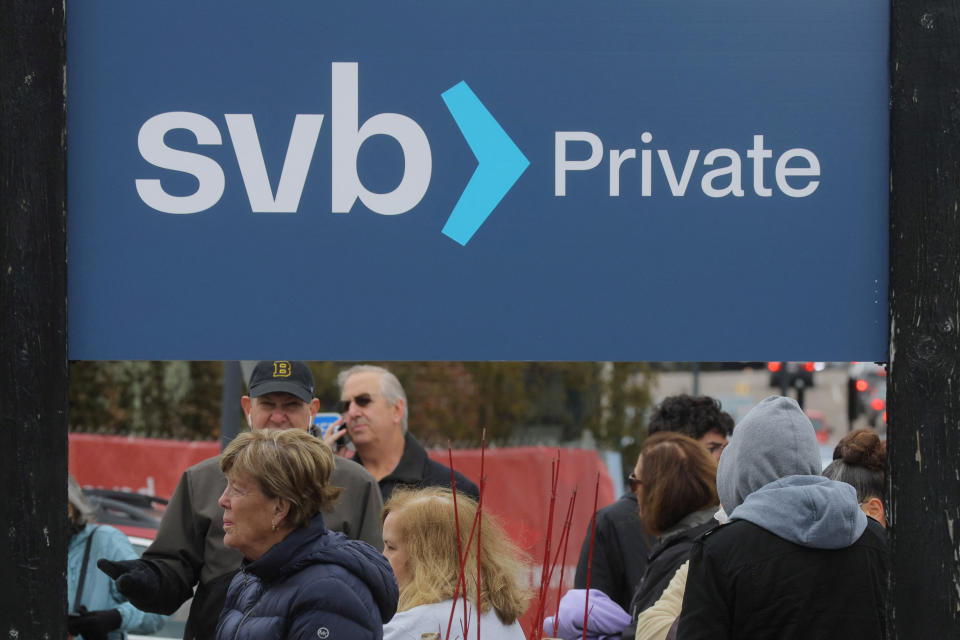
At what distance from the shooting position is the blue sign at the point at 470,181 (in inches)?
103

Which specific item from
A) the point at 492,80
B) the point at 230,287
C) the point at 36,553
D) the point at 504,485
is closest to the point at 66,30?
the point at 230,287

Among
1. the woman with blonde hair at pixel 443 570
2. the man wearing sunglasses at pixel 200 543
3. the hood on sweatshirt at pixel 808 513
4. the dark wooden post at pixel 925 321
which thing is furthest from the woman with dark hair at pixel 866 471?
the man wearing sunglasses at pixel 200 543

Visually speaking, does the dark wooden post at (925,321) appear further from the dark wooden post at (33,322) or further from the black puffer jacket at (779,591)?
the dark wooden post at (33,322)

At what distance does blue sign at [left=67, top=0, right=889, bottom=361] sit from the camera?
2.61m

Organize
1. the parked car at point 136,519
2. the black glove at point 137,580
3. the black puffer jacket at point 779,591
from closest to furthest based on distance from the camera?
the black puffer jacket at point 779,591
the black glove at point 137,580
the parked car at point 136,519

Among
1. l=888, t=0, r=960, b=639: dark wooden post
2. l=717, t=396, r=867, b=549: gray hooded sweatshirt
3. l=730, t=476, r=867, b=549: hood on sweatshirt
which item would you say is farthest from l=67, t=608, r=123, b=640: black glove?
l=888, t=0, r=960, b=639: dark wooden post

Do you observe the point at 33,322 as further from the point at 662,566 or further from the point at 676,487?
the point at 676,487

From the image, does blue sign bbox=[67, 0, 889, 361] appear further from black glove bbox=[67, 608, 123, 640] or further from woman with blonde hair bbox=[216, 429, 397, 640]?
black glove bbox=[67, 608, 123, 640]

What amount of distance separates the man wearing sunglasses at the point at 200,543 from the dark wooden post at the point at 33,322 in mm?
1000

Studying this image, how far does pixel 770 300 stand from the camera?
2.64 meters

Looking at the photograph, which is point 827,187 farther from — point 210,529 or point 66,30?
point 210,529

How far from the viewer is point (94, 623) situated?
16.4 ft

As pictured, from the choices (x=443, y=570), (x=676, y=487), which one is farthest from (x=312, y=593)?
(x=676, y=487)

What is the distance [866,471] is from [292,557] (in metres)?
2.01
